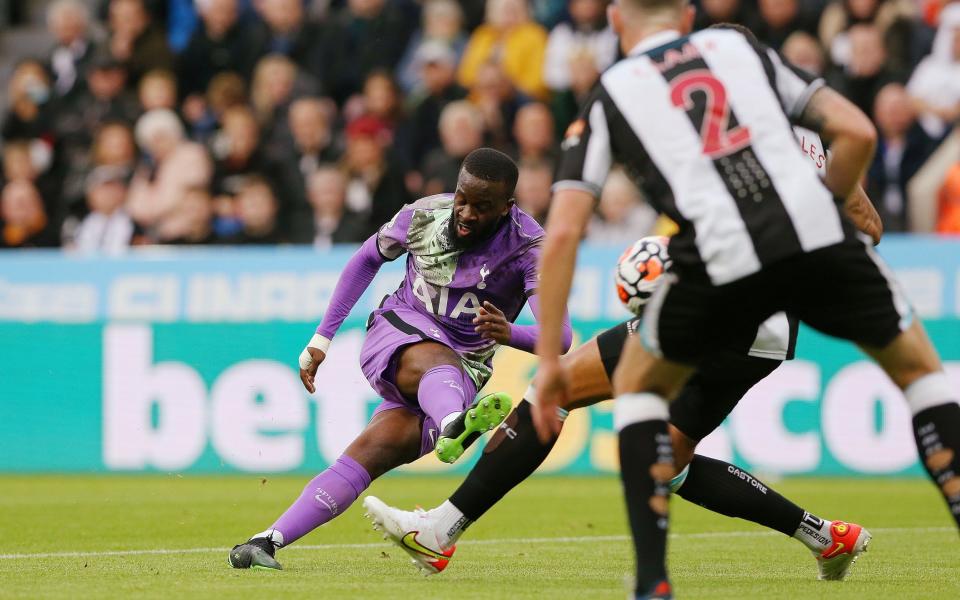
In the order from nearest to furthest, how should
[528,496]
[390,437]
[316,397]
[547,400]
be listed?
[547,400]
[390,437]
[528,496]
[316,397]

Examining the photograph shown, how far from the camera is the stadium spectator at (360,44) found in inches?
659

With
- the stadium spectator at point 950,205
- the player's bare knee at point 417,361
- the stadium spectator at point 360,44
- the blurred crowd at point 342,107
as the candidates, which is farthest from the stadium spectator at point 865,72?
the player's bare knee at point 417,361

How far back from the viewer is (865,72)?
14.0 meters

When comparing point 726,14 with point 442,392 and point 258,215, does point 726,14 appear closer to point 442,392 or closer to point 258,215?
point 258,215

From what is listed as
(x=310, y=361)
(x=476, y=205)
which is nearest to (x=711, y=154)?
(x=476, y=205)

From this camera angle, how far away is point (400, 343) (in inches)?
283

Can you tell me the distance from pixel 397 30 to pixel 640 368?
12247mm

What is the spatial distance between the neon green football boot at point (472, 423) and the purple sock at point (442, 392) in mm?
238

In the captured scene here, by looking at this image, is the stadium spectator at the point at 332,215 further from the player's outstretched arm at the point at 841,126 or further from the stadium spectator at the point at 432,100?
the player's outstretched arm at the point at 841,126

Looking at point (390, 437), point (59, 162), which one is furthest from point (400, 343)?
point (59, 162)

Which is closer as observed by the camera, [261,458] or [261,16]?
[261,458]

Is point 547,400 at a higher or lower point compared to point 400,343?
higher

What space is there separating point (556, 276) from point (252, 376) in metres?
8.68

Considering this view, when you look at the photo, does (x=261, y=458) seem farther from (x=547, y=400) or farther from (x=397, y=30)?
(x=547, y=400)
